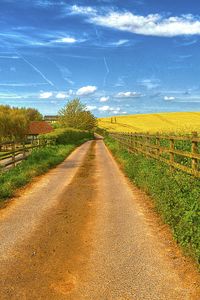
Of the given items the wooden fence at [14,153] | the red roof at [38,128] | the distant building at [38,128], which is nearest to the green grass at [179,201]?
the wooden fence at [14,153]

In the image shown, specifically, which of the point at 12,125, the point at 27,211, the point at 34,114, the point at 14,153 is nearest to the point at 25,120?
the point at 12,125

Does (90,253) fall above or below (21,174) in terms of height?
below

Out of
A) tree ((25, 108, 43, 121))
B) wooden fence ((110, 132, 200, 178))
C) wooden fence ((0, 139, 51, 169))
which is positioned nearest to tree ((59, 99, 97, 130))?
tree ((25, 108, 43, 121))

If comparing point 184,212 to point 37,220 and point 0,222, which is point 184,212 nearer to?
point 37,220

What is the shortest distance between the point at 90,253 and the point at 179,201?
254cm

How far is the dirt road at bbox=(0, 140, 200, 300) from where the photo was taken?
18.6 ft

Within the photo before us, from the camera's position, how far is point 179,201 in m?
8.79

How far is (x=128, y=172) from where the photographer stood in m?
18.9

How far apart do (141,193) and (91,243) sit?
6.33m

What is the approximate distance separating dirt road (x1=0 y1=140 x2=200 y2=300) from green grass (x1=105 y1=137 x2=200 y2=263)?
27 cm

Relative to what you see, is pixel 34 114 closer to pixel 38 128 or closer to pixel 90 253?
pixel 38 128

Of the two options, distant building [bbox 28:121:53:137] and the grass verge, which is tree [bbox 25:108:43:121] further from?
the grass verge

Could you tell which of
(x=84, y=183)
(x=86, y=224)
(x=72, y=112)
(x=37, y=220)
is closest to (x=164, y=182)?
(x=86, y=224)

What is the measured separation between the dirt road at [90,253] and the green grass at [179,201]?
27 centimetres
